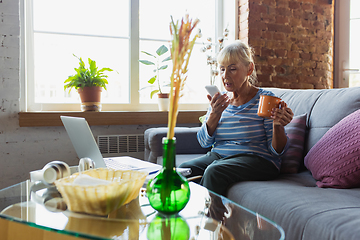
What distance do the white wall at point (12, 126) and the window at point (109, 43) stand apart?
136 mm

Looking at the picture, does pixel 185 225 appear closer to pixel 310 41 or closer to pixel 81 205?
pixel 81 205

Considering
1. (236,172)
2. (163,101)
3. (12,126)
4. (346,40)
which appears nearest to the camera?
(236,172)

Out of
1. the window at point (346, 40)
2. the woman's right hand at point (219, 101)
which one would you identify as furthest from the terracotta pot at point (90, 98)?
the window at point (346, 40)

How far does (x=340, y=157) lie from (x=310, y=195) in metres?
0.25

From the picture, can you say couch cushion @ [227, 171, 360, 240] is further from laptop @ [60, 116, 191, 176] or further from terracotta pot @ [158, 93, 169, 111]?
terracotta pot @ [158, 93, 169, 111]

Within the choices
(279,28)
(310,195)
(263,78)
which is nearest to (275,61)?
(263,78)

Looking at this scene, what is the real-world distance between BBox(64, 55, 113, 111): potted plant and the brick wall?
1390mm

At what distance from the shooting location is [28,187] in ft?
3.55

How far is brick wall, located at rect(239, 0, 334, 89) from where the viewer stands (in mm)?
2879

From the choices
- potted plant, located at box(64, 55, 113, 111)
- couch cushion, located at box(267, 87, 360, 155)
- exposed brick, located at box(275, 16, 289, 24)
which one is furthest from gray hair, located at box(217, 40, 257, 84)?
exposed brick, located at box(275, 16, 289, 24)

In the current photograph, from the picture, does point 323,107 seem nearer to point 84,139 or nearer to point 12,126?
point 84,139

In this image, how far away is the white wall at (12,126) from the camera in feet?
7.64

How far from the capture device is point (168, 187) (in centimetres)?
71

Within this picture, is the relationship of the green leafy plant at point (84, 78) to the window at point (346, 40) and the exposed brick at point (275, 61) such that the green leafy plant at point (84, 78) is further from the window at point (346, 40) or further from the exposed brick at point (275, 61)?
the window at point (346, 40)
